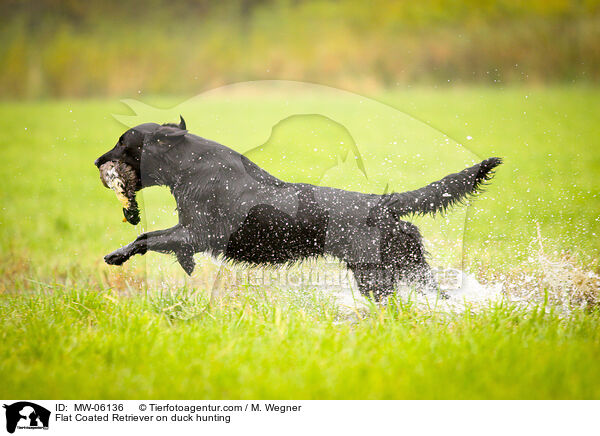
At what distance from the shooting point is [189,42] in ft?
30.1

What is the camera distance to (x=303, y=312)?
3252 millimetres

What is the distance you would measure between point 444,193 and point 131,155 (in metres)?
2.00

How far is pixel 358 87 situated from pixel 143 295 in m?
4.26

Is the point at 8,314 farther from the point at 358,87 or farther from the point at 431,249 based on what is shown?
the point at 358,87

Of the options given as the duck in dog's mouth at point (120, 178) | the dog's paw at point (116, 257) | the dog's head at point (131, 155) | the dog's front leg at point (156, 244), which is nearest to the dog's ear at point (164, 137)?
the dog's head at point (131, 155)

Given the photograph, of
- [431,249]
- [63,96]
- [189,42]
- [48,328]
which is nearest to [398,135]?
[431,249]

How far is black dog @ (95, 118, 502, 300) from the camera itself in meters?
3.27
